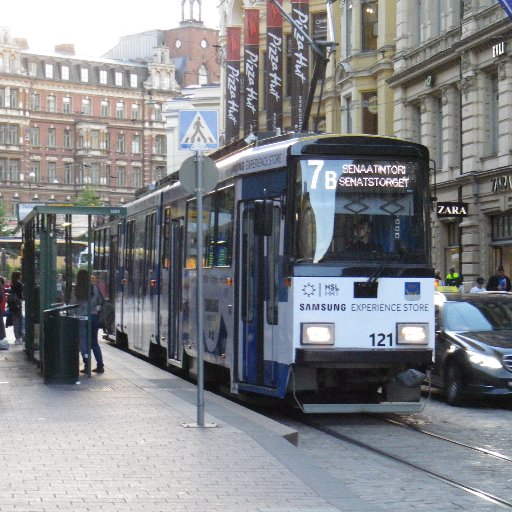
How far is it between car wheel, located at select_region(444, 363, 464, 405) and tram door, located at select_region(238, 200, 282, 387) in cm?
334

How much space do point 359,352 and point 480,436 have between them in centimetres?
162

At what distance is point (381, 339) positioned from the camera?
15117 mm

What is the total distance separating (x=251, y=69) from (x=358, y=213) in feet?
122

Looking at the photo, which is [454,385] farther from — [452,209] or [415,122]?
[415,122]

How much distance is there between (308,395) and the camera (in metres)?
16.1

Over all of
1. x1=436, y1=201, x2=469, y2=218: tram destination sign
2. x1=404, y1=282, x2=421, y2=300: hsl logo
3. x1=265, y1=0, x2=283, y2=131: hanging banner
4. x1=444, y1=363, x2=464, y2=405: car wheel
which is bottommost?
x1=444, y1=363, x2=464, y2=405: car wheel

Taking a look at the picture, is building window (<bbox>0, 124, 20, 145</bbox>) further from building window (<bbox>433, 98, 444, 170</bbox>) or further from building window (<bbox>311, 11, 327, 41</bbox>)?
building window (<bbox>433, 98, 444, 170</bbox>)

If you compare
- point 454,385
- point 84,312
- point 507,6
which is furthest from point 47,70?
point 454,385

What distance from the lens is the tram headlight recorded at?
584 inches

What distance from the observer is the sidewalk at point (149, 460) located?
9.11m

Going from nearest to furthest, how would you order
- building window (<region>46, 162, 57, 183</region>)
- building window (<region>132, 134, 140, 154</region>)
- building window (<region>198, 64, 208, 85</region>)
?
building window (<region>46, 162, 57, 183</region>) < building window (<region>132, 134, 140, 154</region>) < building window (<region>198, 64, 208, 85</region>)

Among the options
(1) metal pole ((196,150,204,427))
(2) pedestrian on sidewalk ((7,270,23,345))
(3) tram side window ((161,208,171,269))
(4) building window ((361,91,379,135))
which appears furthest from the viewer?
(4) building window ((361,91,379,135))

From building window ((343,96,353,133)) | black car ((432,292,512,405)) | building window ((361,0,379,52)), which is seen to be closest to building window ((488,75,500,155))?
building window ((361,0,379,52))

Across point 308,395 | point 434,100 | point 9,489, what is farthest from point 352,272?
point 434,100
